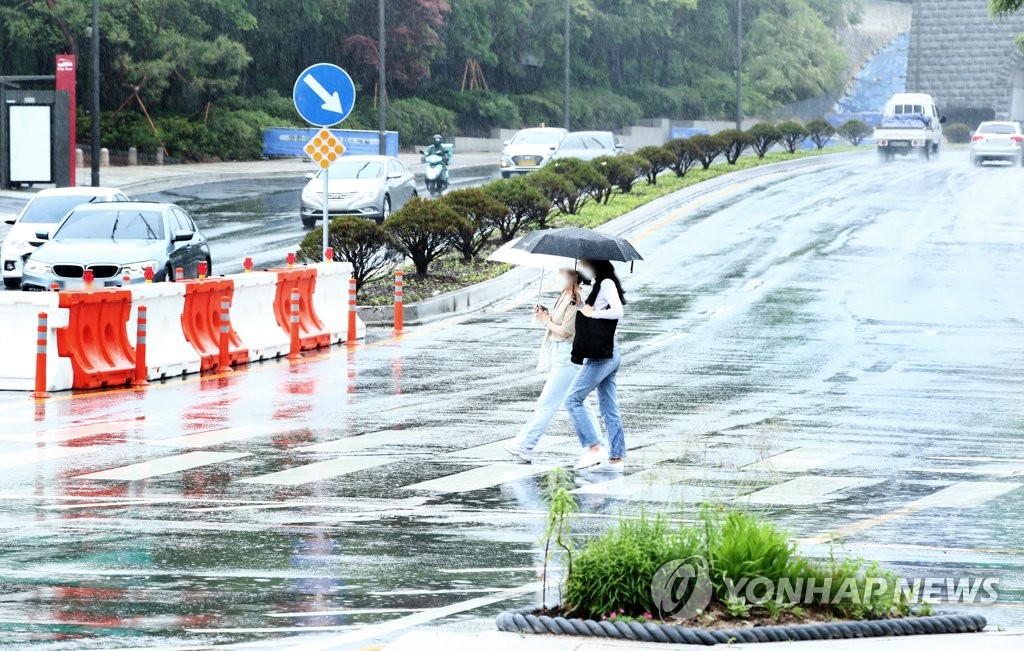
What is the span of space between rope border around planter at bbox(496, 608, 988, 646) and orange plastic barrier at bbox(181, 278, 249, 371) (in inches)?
492

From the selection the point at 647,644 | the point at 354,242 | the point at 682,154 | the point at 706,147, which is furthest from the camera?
the point at 706,147

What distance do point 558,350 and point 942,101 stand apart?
87444 millimetres

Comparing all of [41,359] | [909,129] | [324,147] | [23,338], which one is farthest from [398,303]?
[909,129]

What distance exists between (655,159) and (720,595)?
39010 millimetres

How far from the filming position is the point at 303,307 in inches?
877

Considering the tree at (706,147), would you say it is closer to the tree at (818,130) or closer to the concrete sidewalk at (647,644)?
the tree at (818,130)

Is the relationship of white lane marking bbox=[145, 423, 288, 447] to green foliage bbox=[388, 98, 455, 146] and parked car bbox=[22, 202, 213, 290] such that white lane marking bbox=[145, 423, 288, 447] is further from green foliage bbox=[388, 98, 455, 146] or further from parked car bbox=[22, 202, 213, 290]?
green foliage bbox=[388, 98, 455, 146]

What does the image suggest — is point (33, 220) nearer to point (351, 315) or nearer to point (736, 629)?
point (351, 315)

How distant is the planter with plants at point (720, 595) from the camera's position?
742 centimetres

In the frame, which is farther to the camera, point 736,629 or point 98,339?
point 98,339

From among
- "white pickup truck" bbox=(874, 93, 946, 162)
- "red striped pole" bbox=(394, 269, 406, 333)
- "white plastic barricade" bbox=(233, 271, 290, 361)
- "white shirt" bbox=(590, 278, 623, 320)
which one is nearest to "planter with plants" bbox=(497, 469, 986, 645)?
"white shirt" bbox=(590, 278, 623, 320)

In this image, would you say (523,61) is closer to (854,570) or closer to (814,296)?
(814,296)

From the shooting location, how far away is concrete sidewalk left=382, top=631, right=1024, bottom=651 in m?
7.15

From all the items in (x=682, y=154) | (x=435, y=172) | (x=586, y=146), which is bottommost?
(x=435, y=172)
